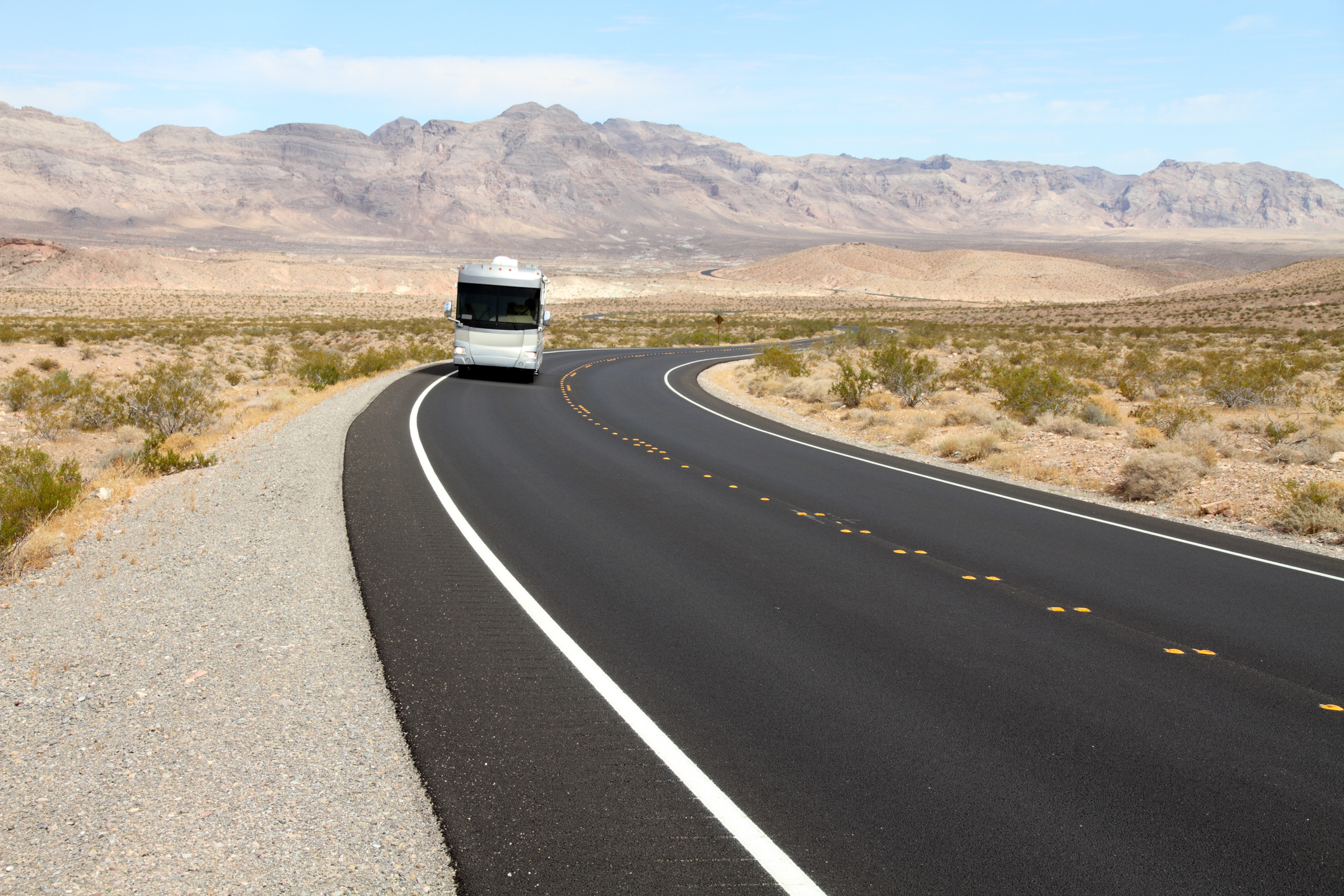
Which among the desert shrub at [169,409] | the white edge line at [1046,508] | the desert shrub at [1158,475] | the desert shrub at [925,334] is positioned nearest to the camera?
the white edge line at [1046,508]

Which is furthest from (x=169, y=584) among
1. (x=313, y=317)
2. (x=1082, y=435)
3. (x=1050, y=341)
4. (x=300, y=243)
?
(x=300, y=243)

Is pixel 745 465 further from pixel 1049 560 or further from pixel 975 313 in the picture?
pixel 975 313

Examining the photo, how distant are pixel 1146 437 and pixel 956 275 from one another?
134 m

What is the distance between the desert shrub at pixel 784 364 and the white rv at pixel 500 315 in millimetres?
8553

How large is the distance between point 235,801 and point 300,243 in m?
189

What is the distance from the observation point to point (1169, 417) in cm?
1759

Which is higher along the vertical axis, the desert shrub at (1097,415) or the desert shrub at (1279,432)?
the desert shrub at (1279,432)

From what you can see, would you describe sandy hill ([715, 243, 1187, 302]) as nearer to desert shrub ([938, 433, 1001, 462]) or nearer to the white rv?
the white rv

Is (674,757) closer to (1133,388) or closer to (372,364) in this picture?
(1133,388)

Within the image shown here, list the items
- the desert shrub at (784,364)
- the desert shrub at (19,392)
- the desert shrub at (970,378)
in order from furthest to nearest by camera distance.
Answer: the desert shrub at (784,364)
the desert shrub at (970,378)
the desert shrub at (19,392)

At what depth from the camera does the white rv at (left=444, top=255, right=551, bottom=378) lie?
24.3 metres

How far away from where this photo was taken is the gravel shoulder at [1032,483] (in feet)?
33.0

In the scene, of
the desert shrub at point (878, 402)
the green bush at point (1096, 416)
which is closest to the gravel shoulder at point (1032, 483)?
the desert shrub at point (878, 402)

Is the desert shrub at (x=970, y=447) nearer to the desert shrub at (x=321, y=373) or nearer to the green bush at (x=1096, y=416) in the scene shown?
the green bush at (x=1096, y=416)
